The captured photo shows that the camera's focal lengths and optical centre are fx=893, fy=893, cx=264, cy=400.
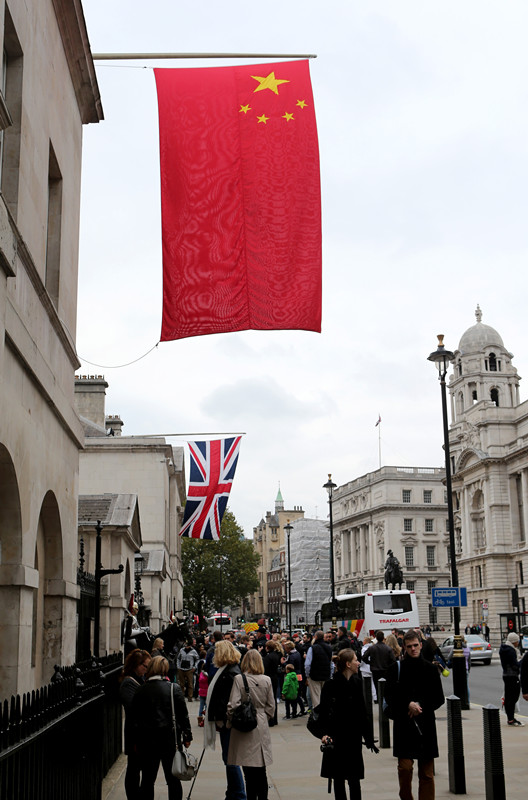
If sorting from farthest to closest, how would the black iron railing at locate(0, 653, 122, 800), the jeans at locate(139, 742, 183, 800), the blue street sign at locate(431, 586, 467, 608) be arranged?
the blue street sign at locate(431, 586, 467, 608)
the jeans at locate(139, 742, 183, 800)
the black iron railing at locate(0, 653, 122, 800)

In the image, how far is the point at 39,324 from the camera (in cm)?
974

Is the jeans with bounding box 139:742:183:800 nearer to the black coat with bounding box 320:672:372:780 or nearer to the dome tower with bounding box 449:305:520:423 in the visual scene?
the black coat with bounding box 320:672:372:780

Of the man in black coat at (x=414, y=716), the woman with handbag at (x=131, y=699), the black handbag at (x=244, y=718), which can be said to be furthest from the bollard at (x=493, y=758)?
the woman with handbag at (x=131, y=699)

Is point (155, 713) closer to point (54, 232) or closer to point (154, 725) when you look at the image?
point (154, 725)

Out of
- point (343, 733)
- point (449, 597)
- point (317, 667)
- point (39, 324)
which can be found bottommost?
point (317, 667)

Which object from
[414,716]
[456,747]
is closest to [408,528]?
[456,747]

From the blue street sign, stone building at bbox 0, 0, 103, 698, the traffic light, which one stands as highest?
stone building at bbox 0, 0, 103, 698

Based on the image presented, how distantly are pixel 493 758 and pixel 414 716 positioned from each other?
0.82 metres

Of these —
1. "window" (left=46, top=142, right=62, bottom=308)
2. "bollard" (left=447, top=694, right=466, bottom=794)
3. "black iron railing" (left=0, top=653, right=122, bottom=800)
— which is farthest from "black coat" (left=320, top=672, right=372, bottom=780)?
"window" (left=46, top=142, right=62, bottom=308)

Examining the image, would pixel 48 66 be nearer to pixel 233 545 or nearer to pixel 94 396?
pixel 94 396

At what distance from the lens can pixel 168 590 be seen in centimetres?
5016

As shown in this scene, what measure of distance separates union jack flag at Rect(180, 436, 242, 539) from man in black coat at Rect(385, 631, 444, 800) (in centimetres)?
2044

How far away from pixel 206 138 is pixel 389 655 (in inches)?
457

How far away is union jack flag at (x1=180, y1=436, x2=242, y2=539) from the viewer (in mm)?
29531
